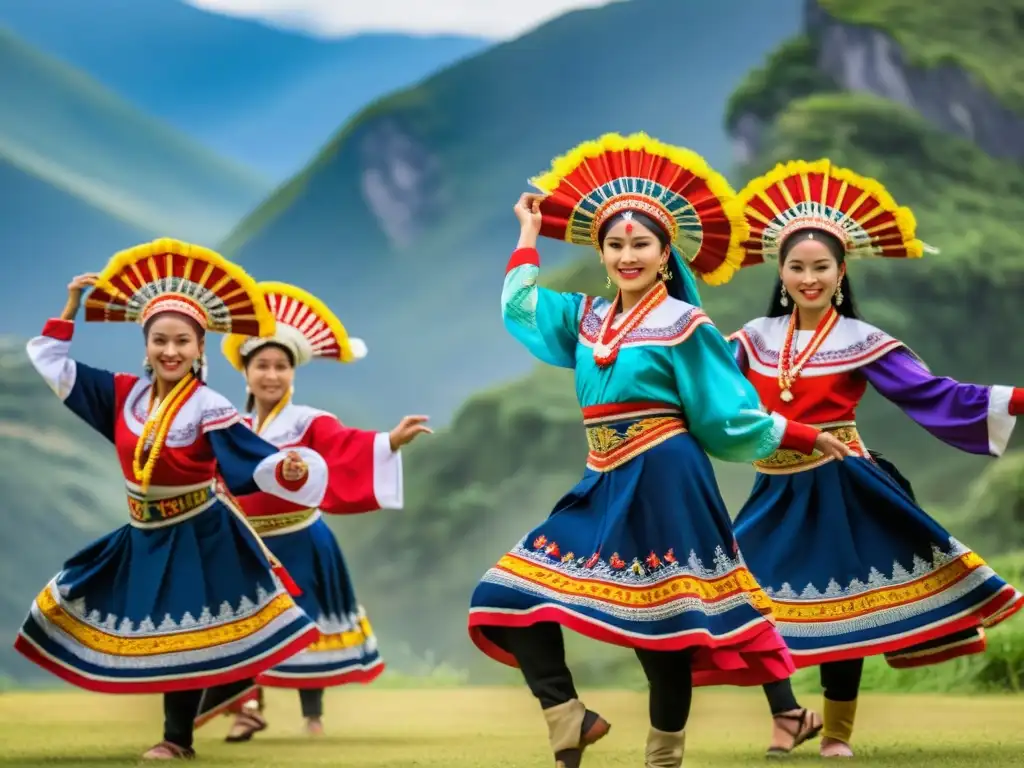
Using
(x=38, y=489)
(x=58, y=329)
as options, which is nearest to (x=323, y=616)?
(x=58, y=329)

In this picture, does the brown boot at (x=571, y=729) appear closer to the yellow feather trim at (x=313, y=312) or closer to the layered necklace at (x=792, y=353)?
the layered necklace at (x=792, y=353)

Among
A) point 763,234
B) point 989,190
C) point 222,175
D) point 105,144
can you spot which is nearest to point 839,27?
point 989,190

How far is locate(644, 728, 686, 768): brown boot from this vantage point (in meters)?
3.82

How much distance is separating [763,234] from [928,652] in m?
1.38

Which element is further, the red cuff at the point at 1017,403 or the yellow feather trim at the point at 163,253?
the yellow feather trim at the point at 163,253

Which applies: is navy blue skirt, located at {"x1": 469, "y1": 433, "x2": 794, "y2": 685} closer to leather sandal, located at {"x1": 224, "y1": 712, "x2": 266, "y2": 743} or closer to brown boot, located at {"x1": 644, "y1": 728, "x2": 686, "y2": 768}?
brown boot, located at {"x1": 644, "y1": 728, "x2": 686, "y2": 768}

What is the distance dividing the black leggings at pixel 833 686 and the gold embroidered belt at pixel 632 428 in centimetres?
119

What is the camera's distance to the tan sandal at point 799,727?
4.72m

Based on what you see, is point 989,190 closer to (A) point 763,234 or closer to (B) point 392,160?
(B) point 392,160

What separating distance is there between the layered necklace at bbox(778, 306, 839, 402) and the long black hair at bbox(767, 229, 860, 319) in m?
0.06

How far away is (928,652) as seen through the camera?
15.8 feet

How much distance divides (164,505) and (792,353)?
2.01 meters

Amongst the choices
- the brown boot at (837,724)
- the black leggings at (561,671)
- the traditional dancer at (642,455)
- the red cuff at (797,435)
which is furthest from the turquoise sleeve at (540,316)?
the brown boot at (837,724)

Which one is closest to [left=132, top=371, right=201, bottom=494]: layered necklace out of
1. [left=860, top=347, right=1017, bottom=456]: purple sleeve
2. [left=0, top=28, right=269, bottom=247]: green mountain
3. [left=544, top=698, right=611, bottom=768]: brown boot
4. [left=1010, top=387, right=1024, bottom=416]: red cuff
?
[left=544, top=698, right=611, bottom=768]: brown boot
